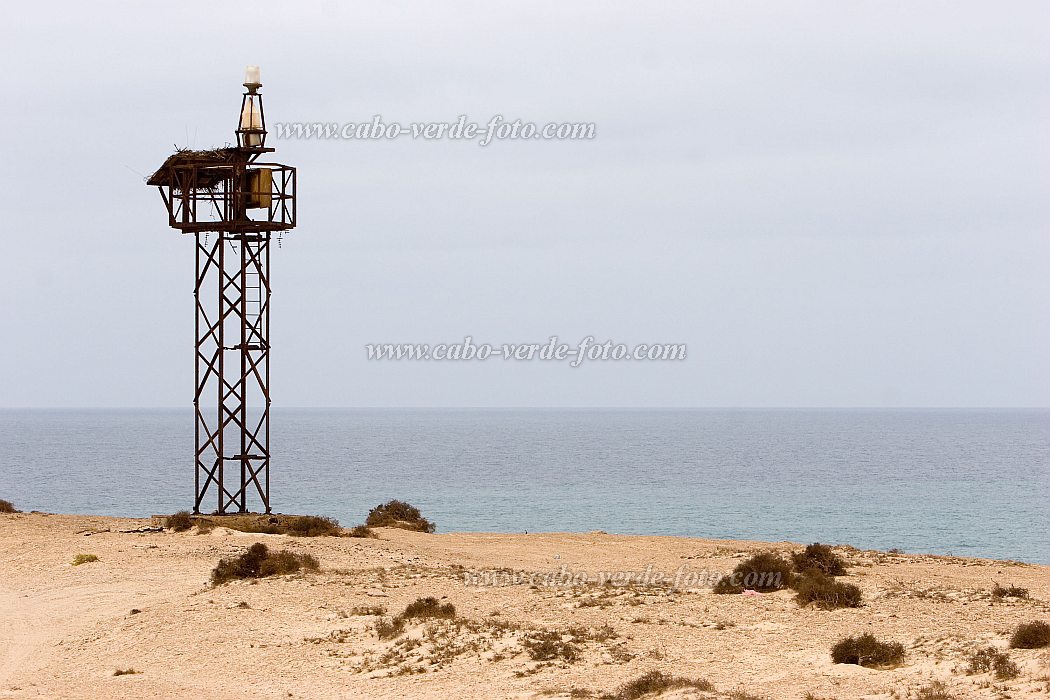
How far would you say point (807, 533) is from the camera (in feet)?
187

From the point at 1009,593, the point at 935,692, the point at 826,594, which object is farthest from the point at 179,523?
the point at 935,692

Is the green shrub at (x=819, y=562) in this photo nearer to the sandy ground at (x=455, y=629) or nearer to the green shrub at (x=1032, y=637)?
the sandy ground at (x=455, y=629)

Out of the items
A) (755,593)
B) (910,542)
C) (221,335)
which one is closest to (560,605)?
(755,593)

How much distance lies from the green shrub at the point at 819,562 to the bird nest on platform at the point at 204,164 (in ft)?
67.3

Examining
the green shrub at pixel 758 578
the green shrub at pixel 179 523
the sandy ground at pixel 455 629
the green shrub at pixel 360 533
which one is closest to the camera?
the sandy ground at pixel 455 629

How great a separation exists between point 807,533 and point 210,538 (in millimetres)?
35292

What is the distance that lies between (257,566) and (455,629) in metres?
7.30

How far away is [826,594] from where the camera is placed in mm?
20953

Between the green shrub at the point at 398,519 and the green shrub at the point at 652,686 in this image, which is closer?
the green shrub at the point at 652,686

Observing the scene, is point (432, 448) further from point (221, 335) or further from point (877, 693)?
point (877, 693)

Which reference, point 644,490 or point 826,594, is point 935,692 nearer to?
point 826,594

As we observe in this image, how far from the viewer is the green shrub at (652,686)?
613 inches

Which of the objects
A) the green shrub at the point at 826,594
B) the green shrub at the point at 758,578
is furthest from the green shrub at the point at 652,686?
the green shrub at the point at 758,578

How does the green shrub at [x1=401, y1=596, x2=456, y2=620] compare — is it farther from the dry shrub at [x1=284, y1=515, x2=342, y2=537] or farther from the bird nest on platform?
the bird nest on platform
